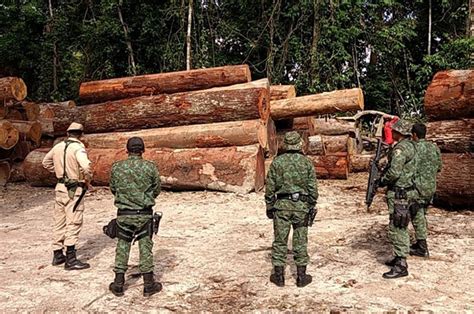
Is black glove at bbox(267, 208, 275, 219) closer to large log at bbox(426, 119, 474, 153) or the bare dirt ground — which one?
the bare dirt ground

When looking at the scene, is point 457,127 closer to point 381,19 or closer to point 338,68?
point 338,68

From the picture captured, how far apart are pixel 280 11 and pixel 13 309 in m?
17.7

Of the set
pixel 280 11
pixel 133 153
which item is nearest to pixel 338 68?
pixel 280 11

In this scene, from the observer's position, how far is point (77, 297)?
480 centimetres

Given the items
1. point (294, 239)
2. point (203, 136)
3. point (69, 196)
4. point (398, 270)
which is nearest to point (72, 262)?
point (69, 196)

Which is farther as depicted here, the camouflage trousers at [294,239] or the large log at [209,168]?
the large log at [209,168]

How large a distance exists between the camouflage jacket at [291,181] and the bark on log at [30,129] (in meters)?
11.1

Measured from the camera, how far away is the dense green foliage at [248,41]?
738 inches

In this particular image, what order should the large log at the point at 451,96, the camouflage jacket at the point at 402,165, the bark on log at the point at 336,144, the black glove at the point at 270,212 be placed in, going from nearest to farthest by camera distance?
the black glove at the point at 270,212, the camouflage jacket at the point at 402,165, the large log at the point at 451,96, the bark on log at the point at 336,144

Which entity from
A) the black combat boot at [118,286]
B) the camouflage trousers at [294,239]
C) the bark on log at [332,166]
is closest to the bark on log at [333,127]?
the bark on log at [332,166]

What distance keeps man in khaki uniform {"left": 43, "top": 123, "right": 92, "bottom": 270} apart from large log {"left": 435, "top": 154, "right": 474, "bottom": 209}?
264 inches

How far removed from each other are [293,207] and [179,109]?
745 cm

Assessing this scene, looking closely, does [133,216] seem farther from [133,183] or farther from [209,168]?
[209,168]

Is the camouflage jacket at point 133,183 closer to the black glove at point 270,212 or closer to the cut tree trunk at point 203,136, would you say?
the black glove at point 270,212
